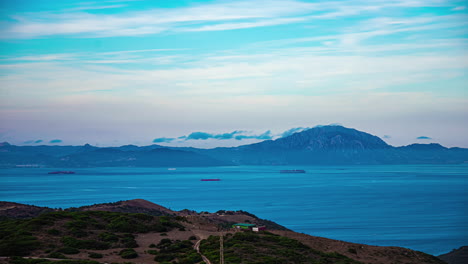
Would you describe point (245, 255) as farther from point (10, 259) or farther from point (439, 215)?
point (439, 215)

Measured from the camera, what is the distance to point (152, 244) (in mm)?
28844

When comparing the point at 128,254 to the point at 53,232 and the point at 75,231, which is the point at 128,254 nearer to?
the point at 75,231

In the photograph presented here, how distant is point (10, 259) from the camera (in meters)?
23.3

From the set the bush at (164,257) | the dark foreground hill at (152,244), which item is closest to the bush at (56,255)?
the dark foreground hill at (152,244)

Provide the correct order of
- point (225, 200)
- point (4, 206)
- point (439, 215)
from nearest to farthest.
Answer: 1. point (4, 206)
2. point (439, 215)
3. point (225, 200)

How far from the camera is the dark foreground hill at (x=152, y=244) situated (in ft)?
83.5

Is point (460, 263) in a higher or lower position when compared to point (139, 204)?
lower

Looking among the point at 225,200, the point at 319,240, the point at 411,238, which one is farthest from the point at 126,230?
the point at 225,200

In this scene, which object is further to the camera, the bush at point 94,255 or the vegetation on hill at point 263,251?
the vegetation on hill at point 263,251

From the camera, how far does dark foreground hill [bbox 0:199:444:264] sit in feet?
83.5

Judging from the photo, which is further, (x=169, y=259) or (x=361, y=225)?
(x=361, y=225)

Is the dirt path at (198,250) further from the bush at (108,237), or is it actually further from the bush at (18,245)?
the bush at (18,245)

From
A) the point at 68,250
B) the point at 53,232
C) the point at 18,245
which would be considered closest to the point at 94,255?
the point at 68,250

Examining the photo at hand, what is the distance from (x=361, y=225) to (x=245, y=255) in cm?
5315
